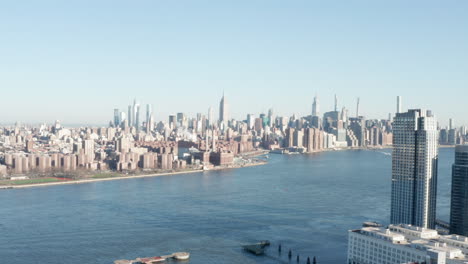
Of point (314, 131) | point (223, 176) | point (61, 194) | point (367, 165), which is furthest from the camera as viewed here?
point (314, 131)

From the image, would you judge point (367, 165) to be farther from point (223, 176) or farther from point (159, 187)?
point (159, 187)

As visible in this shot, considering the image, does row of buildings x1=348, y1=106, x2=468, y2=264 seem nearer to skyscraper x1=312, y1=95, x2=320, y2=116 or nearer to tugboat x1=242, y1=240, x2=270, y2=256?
tugboat x1=242, y1=240, x2=270, y2=256

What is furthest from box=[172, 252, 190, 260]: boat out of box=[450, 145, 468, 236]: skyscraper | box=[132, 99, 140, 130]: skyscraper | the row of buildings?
box=[132, 99, 140, 130]: skyscraper

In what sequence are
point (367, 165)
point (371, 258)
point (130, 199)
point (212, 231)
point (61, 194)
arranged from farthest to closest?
1. point (367, 165)
2. point (61, 194)
3. point (130, 199)
4. point (212, 231)
5. point (371, 258)

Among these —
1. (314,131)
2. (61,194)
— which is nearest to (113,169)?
(61,194)

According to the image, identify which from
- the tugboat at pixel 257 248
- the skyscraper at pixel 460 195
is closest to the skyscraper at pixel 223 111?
the skyscraper at pixel 460 195

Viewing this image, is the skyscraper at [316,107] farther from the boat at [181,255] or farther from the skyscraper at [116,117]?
the boat at [181,255]

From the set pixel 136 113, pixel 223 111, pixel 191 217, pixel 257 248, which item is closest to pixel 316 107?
pixel 223 111
